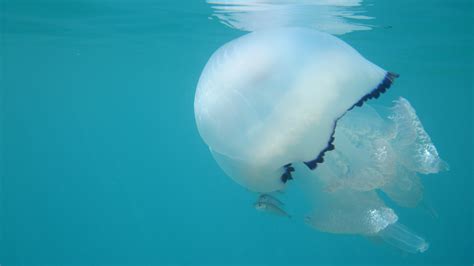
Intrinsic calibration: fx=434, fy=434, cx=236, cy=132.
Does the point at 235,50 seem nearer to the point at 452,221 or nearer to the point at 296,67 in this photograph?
the point at 296,67

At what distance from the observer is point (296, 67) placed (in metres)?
2.50

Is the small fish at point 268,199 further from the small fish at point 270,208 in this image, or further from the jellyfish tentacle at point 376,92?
the jellyfish tentacle at point 376,92

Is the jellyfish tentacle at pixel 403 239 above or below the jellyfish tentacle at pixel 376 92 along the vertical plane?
below

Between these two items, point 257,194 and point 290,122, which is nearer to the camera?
point 290,122

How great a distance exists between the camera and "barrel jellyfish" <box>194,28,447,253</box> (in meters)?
2.38

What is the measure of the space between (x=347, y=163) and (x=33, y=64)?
69.0ft

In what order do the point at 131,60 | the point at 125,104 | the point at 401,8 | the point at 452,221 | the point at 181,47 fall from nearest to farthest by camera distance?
the point at 401,8
the point at 181,47
the point at 131,60
the point at 452,221
the point at 125,104

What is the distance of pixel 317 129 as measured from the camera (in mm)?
2316

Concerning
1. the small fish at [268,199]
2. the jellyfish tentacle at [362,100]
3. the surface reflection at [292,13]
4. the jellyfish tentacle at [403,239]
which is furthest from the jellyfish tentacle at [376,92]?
the surface reflection at [292,13]

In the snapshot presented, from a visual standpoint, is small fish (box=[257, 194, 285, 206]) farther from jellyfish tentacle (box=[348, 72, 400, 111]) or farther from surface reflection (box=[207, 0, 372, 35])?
surface reflection (box=[207, 0, 372, 35])

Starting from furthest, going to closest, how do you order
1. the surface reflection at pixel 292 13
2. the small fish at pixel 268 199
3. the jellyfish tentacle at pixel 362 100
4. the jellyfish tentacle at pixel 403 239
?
the surface reflection at pixel 292 13 → the jellyfish tentacle at pixel 403 239 → the small fish at pixel 268 199 → the jellyfish tentacle at pixel 362 100

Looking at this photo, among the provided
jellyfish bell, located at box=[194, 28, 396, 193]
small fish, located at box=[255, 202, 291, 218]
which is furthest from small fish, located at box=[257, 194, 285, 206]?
jellyfish bell, located at box=[194, 28, 396, 193]

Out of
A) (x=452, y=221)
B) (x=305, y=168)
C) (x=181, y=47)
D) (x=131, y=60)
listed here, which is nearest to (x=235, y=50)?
(x=305, y=168)

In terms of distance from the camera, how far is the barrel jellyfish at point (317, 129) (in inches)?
93.7
